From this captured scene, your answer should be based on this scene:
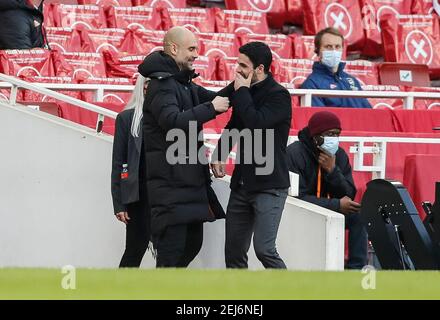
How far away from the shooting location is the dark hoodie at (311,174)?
409 inches

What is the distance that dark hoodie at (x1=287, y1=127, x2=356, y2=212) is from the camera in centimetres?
1038

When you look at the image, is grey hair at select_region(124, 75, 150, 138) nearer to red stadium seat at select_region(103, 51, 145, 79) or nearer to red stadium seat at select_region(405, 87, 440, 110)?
red stadium seat at select_region(103, 51, 145, 79)

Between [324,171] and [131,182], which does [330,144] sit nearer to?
[324,171]

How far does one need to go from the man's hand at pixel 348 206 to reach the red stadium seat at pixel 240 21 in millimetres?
6163

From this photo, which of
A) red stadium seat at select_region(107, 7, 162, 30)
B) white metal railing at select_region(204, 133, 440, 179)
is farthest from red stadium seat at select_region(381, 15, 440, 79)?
white metal railing at select_region(204, 133, 440, 179)

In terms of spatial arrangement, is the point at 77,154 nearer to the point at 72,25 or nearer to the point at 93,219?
the point at 93,219

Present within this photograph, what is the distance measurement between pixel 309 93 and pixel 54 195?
109 inches

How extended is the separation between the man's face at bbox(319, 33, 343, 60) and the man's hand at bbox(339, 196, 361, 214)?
8.76ft

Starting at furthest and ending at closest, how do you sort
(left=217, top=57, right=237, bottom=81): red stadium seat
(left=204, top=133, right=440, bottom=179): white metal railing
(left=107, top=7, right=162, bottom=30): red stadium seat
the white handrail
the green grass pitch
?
(left=107, top=7, right=162, bottom=30): red stadium seat < (left=217, top=57, right=237, bottom=81): red stadium seat < (left=204, top=133, right=440, bottom=179): white metal railing < the white handrail < the green grass pitch

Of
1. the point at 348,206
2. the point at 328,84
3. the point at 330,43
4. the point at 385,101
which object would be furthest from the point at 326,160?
the point at 385,101

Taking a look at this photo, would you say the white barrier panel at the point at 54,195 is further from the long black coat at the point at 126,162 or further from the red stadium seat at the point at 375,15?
the red stadium seat at the point at 375,15

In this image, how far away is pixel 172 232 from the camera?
341 inches

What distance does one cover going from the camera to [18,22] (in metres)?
13.0

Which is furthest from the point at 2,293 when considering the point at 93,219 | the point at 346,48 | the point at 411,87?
the point at 346,48
